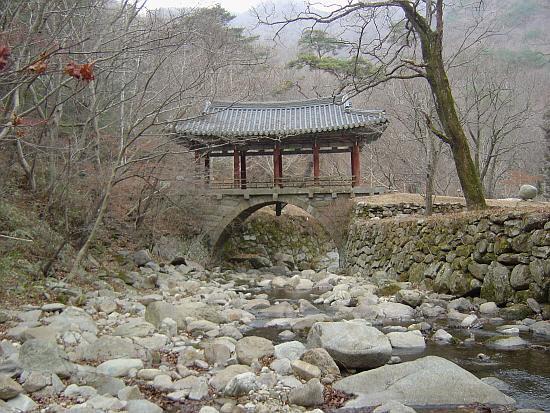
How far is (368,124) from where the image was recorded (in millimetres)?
14297

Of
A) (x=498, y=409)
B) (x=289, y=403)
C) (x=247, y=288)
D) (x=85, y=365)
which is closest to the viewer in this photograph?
(x=498, y=409)

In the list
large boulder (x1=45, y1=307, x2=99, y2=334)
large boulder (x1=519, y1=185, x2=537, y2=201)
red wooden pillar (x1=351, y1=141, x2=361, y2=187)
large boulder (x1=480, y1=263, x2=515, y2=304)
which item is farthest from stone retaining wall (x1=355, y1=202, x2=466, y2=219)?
large boulder (x1=45, y1=307, x2=99, y2=334)

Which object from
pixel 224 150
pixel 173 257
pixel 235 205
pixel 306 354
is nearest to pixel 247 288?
pixel 173 257

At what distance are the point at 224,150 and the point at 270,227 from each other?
4.63 metres

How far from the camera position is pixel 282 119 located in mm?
16578

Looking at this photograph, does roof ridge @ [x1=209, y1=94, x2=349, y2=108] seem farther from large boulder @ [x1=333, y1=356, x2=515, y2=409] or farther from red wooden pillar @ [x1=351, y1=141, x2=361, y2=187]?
large boulder @ [x1=333, y1=356, x2=515, y2=409]

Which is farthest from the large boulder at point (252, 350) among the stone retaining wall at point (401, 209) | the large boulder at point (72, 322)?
the stone retaining wall at point (401, 209)

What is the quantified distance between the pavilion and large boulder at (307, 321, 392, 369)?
10.2 metres

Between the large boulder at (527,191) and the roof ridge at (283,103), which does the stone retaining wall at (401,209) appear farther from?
the roof ridge at (283,103)

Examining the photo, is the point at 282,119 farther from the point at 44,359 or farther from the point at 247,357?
the point at 44,359

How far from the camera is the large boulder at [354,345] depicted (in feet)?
14.1

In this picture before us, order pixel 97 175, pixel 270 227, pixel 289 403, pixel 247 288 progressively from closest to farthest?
pixel 289 403 < pixel 97 175 < pixel 247 288 < pixel 270 227

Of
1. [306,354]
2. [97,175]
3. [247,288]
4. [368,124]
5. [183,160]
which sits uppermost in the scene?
[368,124]

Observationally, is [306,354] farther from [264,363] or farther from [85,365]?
[85,365]
